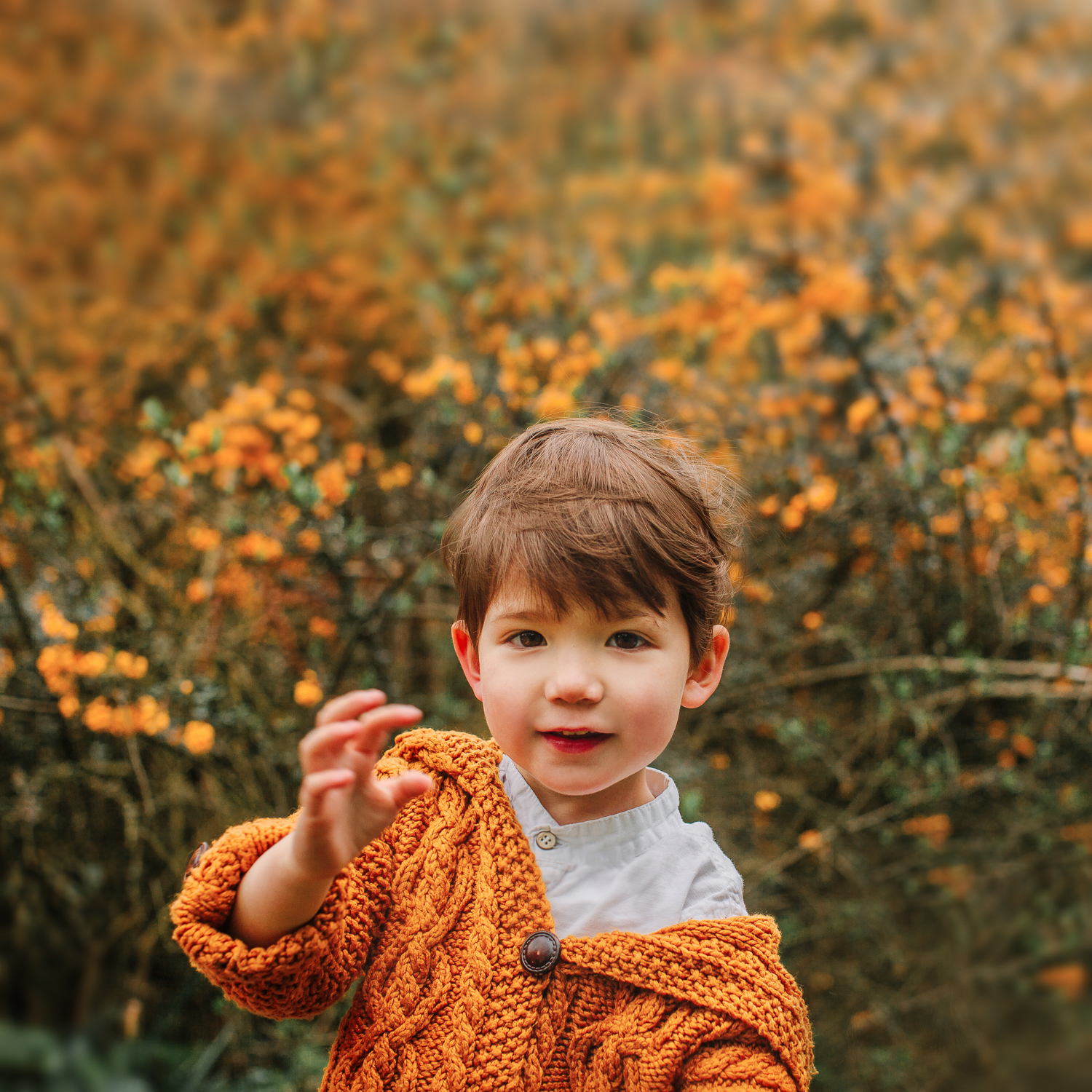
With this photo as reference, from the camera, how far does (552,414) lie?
6.50ft

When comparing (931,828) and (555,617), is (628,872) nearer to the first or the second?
(555,617)

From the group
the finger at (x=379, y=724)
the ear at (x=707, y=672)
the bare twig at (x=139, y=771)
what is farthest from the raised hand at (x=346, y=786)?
the bare twig at (x=139, y=771)

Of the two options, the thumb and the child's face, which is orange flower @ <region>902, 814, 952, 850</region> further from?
the thumb

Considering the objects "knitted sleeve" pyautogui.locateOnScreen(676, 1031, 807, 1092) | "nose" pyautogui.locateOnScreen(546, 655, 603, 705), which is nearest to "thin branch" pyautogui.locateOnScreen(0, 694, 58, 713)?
"nose" pyautogui.locateOnScreen(546, 655, 603, 705)

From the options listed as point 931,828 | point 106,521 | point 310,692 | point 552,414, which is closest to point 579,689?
point 310,692

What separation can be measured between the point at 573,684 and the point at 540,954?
0.84ft

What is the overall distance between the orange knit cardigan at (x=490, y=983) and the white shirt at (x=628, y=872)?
3cm

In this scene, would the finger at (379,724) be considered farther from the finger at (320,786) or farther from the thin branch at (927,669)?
the thin branch at (927,669)

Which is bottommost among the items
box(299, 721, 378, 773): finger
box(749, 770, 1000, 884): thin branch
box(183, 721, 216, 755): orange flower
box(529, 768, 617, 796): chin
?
box(749, 770, 1000, 884): thin branch

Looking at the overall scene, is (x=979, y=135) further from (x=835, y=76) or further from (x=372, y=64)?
(x=372, y=64)

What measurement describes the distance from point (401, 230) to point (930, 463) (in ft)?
5.74

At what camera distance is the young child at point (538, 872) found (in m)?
0.83

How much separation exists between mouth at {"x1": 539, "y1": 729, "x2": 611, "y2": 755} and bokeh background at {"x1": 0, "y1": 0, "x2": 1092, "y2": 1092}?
96 centimetres

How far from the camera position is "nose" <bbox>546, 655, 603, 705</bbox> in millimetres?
847
